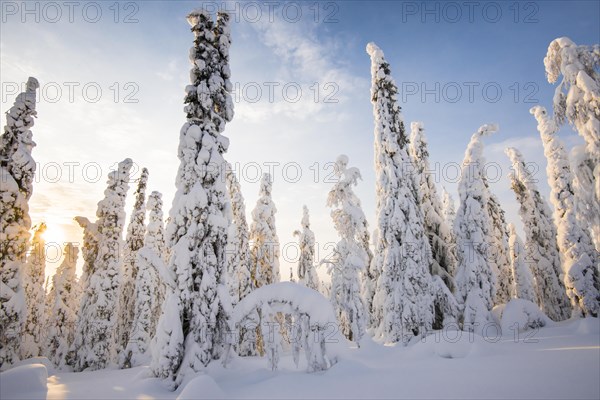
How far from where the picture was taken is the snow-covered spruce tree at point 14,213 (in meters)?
12.5

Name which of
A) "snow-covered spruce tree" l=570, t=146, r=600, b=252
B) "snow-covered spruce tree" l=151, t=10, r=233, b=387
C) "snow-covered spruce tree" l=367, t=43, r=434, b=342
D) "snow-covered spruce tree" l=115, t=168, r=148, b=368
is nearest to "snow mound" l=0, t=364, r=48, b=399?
"snow-covered spruce tree" l=151, t=10, r=233, b=387

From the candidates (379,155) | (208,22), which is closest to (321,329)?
(379,155)

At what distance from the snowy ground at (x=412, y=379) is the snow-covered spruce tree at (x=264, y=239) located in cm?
1550

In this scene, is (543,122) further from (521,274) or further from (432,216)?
(521,274)

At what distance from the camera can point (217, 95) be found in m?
12.0

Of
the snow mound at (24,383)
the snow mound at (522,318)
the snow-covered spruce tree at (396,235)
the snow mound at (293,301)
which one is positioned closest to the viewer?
the snow mound at (24,383)

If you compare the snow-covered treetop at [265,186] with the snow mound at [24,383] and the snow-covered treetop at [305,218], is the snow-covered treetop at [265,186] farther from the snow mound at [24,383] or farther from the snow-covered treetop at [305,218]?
the snow mound at [24,383]

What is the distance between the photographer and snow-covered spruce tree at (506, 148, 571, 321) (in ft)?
73.2

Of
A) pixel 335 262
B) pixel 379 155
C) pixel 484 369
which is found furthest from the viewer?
pixel 335 262

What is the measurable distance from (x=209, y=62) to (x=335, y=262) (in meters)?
12.7

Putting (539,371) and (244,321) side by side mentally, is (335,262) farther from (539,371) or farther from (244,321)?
(539,371)

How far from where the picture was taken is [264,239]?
25.4 metres

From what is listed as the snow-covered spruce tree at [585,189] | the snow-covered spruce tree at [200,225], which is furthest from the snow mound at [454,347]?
the snow-covered spruce tree at [200,225]

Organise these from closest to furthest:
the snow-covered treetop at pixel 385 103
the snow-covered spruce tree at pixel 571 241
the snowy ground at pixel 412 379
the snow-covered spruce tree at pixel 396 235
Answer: the snowy ground at pixel 412 379 < the snow-covered spruce tree at pixel 396 235 < the snow-covered spruce tree at pixel 571 241 < the snow-covered treetop at pixel 385 103
